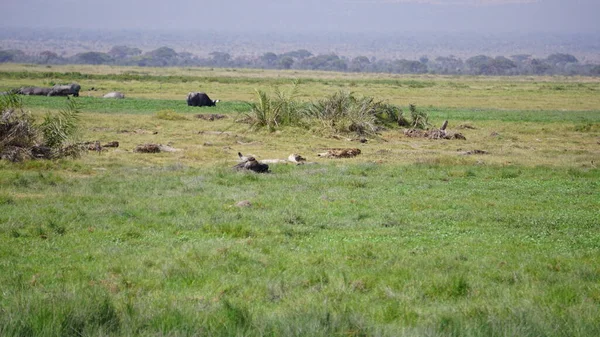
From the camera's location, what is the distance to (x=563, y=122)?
124 ft

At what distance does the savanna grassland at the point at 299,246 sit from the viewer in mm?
6359

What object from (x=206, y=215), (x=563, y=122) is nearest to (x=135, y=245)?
(x=206, y=215)

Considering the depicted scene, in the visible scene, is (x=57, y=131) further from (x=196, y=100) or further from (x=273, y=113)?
(x=196, y=100)

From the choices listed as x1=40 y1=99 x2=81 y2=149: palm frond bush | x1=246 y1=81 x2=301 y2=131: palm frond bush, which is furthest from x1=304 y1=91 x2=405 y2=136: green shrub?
x1=40 y1=99 x2=81 y2=149: palm frond bush

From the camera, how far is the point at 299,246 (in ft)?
34.8

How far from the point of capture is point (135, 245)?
10.5m

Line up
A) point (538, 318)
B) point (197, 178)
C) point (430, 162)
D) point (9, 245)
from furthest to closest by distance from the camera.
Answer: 1. point (430, 162)
2. point (197, 178)
3. point (9, 245)
4. point (538, 318)

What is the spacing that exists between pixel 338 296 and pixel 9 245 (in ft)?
17.2

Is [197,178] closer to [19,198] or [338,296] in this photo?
[19,198]

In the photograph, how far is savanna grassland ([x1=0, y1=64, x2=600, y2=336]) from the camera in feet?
20.9

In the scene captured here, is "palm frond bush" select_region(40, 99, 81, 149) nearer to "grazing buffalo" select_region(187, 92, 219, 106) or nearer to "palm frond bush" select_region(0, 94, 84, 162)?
"palm frond bush" select_region(0, 94, 84, 162)

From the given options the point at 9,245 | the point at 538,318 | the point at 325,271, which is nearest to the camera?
the point at 538,318

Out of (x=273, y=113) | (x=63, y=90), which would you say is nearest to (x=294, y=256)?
(x=273, y=113)

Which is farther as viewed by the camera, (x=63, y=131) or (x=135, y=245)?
(x=63, y=131)
